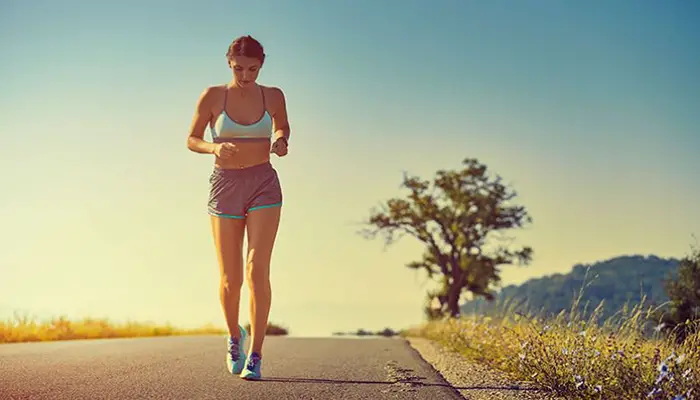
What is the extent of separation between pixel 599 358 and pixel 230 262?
3.00 meters

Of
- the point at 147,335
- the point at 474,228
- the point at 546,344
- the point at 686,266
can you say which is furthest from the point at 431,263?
the point at 546,344

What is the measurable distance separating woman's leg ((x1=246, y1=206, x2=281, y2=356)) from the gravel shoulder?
1650 mm

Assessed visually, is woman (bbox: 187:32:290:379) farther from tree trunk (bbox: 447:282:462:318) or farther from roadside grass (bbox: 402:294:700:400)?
tree trunk (bbox: 447:282:462:318)

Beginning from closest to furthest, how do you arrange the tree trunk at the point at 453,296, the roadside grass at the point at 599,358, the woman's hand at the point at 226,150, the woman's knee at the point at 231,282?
the roadside grass at the point at 599,358 < the woman's hand at the point at 226,150 < the woman's knee at the point at 231,282 < the tree trunk at the point at 453,296

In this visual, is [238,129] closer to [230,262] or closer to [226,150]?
[226,150]

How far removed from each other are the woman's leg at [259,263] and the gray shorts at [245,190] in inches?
2.7

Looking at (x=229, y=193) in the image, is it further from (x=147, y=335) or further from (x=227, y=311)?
(x=147, y=335)

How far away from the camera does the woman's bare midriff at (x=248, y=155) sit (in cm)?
610

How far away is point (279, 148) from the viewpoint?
607 centimetres

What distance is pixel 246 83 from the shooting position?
6184 millimetres

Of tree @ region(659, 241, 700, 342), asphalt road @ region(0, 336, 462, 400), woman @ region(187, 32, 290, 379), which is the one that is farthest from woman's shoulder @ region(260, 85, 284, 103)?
tree @ region(659, 241, 700, 342)

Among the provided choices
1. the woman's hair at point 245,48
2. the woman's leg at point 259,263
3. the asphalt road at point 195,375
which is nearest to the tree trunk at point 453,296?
the asphalt road at point 195,375

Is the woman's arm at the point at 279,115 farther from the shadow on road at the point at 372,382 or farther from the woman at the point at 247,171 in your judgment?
the shadow on road at the point at 372,382

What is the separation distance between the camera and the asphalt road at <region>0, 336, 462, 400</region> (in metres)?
5.53
